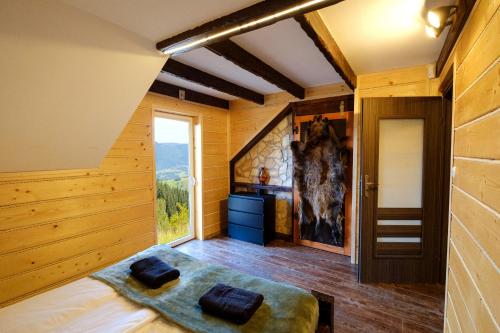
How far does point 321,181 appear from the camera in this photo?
3301mm

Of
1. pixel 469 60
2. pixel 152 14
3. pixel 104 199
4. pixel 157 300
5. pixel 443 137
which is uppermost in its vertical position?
pixel 152 14

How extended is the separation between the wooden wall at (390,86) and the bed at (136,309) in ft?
6.37

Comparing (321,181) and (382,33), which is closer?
(382,33)

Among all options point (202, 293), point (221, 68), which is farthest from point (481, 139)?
point (221, 68)

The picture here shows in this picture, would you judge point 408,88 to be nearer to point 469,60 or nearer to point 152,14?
point 469,60

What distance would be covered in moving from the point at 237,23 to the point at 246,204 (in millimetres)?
2742

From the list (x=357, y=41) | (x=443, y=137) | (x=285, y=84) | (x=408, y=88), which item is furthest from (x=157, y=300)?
(x=408, y=88)

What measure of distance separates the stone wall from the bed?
7.49 feet

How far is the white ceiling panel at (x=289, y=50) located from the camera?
1797 mm

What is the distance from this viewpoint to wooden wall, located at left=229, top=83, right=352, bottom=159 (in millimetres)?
3356

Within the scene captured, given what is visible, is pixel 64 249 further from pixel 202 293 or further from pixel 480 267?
pixel 480 267

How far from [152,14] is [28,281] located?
2.43 m

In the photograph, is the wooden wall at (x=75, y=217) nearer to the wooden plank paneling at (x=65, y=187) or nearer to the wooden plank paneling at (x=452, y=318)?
the wooden plank paneling at (x=65, y=187)

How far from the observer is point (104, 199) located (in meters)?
2.55
